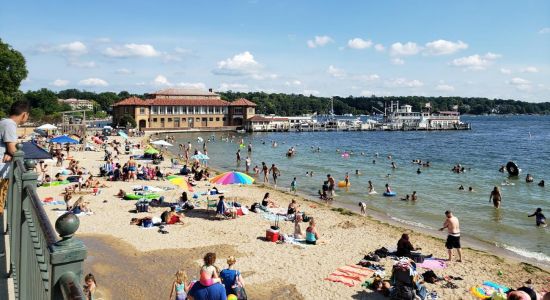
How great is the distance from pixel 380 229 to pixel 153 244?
933 cm

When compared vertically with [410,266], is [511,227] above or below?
below

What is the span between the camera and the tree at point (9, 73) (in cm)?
5062

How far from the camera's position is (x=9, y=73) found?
170ft

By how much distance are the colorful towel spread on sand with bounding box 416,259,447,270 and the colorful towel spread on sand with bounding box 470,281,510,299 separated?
1522mm

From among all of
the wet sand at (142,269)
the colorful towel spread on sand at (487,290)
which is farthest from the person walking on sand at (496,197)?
the wet sand at (142,269)

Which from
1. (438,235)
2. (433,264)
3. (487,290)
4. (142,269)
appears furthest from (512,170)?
(142,269)

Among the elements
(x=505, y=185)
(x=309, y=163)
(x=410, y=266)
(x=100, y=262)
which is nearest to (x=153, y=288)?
(x=100, y=262)

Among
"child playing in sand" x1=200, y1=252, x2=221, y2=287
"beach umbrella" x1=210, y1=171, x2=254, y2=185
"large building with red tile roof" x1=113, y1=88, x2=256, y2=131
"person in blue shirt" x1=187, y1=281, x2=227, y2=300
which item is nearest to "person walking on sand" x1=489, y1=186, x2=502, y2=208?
"beach umbrella" x1=210, y1=171, x2=254, y2=185

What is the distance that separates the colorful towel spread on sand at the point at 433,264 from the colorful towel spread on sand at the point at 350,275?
1.99 metres

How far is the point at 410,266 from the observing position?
1062 centimetres

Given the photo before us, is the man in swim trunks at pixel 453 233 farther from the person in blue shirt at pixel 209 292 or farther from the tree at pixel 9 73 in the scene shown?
the tree at pixel 9 73

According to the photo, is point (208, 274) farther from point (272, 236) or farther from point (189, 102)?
point (189, 102)

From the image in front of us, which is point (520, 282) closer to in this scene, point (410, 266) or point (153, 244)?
point (410, 266)

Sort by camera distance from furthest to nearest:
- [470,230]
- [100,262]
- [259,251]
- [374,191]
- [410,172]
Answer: [410,172]
[374,191]
[470,230]
[259,251]
[100,262]
